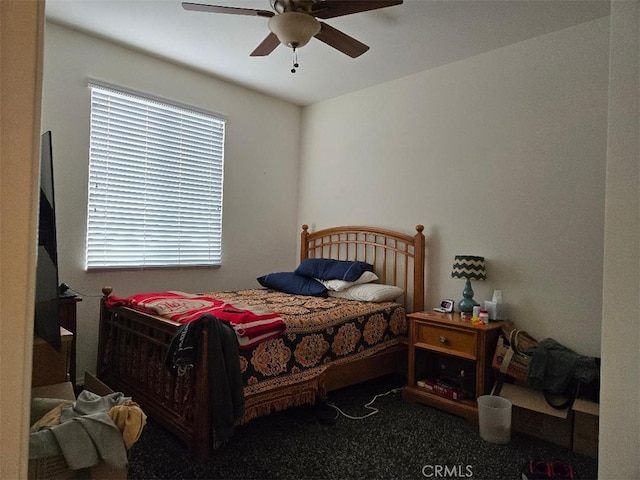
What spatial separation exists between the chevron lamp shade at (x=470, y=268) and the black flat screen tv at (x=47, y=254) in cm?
260

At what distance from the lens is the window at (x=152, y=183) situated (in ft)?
10.6

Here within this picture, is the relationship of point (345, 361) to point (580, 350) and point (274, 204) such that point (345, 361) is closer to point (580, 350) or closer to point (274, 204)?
point (580, 350)

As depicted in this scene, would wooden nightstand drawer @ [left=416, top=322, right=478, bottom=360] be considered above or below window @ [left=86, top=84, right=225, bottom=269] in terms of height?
below

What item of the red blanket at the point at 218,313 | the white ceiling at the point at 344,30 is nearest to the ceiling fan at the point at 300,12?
the white ceiling at the point at 344,30

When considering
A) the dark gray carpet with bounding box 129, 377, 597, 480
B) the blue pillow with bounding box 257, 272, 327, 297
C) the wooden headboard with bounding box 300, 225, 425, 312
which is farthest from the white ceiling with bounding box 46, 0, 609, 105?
the dark gray carpet with bounding box 129, 377, 597, 480

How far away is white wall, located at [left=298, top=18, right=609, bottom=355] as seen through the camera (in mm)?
2701

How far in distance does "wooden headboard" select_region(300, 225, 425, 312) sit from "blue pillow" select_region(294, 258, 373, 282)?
0.59 ft

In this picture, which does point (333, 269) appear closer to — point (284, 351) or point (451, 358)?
point (451, 358)

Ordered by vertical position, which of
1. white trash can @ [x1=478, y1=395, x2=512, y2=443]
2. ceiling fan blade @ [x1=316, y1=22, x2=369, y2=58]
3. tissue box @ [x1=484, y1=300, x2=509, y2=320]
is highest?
ceiling fan blade @ [x1=316, y1=22, x2=369, y2=58]

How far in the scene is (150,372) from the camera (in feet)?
8.30

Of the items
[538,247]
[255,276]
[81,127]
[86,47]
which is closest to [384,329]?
[538,247]

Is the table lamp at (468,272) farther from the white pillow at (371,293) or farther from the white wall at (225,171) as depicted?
the white wall at (225,171)

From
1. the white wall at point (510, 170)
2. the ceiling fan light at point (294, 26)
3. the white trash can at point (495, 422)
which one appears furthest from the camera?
the white wall at point (510, 170)

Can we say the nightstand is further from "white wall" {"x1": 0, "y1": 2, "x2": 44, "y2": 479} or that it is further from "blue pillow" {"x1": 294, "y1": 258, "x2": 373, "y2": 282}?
"white wall" {"x1": 0, "y1": 2, "x2": 44, "y2": 479}
